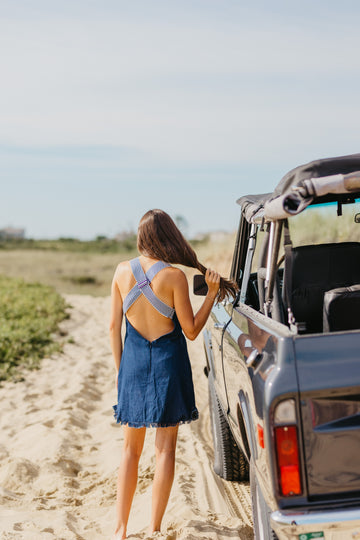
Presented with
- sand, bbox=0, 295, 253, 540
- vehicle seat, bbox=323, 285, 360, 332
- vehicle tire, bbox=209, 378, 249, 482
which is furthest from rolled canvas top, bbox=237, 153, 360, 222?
vehicle tire, bbox=209, 378, 249, 482

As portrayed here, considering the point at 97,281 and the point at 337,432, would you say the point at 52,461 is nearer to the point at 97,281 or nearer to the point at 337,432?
the point at 337,432

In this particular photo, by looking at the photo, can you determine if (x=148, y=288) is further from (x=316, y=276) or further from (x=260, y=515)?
(x=260, y=515)

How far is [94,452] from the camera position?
630 centimetres

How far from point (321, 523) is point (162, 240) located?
1847 millimetres

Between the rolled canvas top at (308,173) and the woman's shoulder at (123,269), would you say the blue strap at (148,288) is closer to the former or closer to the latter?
the woman's shoulder at (123,269)

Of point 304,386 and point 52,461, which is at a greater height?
point 304,386

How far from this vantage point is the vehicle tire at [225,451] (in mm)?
4910

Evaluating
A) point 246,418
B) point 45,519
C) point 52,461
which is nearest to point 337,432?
point 246,418

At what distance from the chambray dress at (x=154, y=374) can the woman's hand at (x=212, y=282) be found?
243mm

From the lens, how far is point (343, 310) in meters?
3.26

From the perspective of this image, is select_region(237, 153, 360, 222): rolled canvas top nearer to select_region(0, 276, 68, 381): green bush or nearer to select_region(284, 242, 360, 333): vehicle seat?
select_region(284, 242, 360, 333): vehicle seat

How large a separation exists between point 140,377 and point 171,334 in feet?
0.99

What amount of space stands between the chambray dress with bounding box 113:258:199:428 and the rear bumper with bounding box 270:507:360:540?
1348mm

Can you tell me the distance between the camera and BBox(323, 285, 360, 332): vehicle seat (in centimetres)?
326
